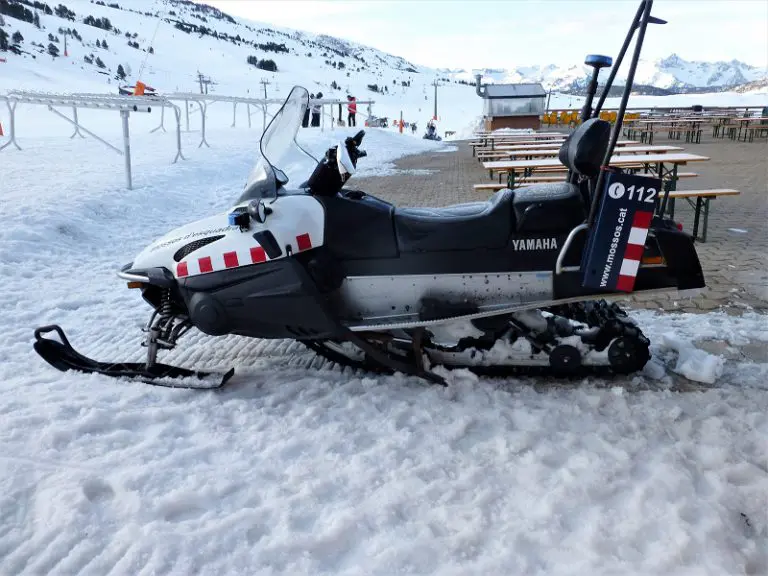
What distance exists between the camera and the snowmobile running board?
11.0ft

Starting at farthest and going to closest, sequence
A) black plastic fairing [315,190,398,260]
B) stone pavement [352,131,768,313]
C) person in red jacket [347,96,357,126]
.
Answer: person in red jacket [347,96,357,126] < stone pavement [352,131,768,313] < black plastic fairing [315,190,398,260]

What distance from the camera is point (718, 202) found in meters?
8.95

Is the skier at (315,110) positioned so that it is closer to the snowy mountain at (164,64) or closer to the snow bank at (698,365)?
the snow bank at (698,365)

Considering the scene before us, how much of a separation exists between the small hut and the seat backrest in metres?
28.4

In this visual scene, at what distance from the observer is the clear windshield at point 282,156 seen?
3.36 m

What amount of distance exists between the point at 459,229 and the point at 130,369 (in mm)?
1917

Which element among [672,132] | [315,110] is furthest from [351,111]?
[315,110]

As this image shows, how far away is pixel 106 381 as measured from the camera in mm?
3371

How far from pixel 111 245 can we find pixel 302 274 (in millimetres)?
4316

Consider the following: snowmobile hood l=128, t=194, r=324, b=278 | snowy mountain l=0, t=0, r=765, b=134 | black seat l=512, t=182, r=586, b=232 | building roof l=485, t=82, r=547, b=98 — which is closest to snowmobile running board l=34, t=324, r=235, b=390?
snowmobile hood l=128, t=194, r=324, b=278

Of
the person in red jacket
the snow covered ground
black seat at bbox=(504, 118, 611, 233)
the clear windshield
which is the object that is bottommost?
the snow covered ground

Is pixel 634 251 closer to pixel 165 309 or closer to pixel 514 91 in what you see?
pixel 165 309

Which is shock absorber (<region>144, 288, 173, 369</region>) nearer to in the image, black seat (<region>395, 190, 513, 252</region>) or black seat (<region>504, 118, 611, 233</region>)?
black seat (<region>395, 190, 513, 252</region>)

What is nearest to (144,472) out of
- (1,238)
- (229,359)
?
(229,359)
